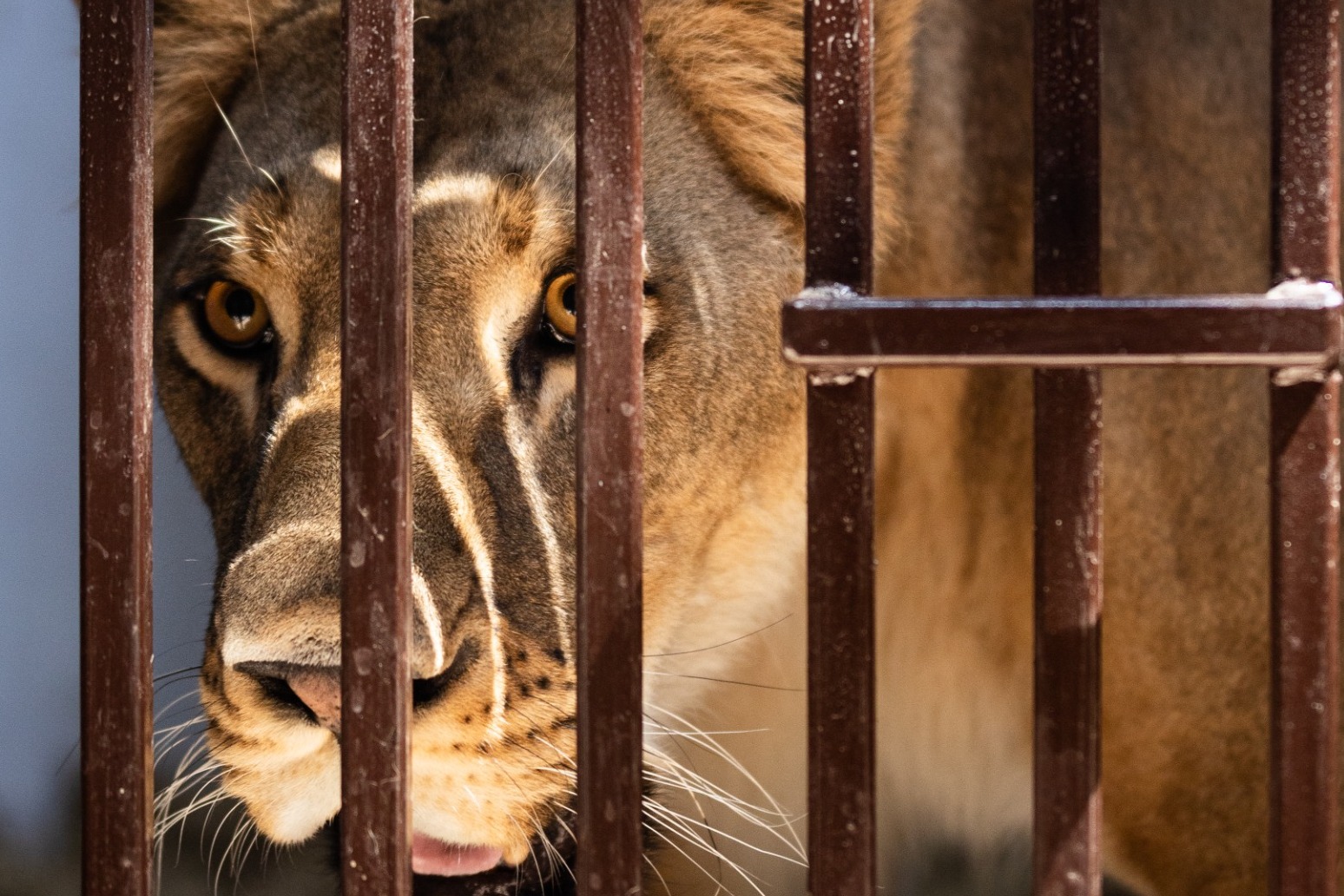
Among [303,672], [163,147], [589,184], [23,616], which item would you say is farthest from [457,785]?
[23,616]

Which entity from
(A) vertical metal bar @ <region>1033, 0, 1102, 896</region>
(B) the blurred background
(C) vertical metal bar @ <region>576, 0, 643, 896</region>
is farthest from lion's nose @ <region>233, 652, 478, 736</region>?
(B) the blurred background

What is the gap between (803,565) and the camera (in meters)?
1.86

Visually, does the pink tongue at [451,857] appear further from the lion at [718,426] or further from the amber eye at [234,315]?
the amber eye at [234,315]

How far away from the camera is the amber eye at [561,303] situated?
1.50m

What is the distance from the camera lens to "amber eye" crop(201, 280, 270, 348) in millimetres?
1633

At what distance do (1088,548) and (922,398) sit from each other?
0.93 metres

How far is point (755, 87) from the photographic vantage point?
1.71 metres

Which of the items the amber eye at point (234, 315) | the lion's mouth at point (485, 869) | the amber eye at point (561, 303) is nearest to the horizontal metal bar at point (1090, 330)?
the amber eye at point (561, 303)

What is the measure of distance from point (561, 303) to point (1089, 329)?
79cm

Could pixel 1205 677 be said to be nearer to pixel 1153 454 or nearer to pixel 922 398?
pixel 1153 454

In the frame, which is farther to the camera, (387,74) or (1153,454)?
(1153,454)

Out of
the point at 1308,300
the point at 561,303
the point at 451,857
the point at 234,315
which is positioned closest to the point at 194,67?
the point at 234,315

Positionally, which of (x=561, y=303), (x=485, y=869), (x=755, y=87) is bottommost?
(x=485, y=869)

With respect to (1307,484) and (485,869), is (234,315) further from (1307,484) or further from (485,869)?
(1307,484)
